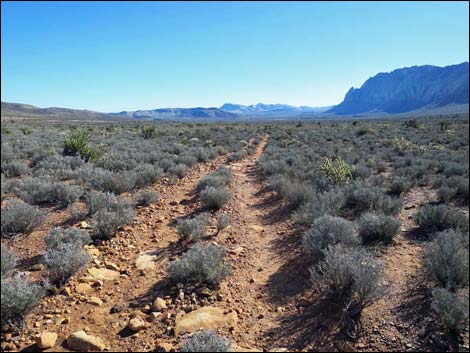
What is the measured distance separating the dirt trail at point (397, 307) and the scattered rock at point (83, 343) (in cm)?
285

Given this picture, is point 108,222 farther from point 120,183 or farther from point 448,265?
point 448,265

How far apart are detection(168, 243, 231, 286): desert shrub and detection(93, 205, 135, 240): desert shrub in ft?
6.50

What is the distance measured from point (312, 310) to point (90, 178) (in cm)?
744

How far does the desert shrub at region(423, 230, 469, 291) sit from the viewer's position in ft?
13.0

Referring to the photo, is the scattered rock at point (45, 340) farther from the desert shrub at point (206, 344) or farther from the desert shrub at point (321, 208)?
the desert shrub at point (321, 208)

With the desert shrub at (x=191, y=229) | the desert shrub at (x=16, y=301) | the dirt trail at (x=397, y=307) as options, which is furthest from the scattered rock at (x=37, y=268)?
the dirt trail at (x=397, y=307)

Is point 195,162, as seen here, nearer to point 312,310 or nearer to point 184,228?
point 184,228

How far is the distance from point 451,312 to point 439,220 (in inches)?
137

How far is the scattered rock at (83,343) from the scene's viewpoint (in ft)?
11.1

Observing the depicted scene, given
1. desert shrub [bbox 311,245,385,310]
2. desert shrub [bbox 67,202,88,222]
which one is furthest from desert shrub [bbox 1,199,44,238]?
desert shrub [bbox 311,245,385,310]

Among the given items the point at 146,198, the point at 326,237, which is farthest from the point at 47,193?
the point at 326,237

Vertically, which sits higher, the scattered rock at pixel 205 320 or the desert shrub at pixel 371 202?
the desert shrub at pixel 371 202

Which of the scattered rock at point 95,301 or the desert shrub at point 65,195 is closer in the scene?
the scattered rock at point 95,301

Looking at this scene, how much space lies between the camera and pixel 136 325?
370 centimetres
